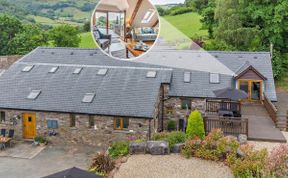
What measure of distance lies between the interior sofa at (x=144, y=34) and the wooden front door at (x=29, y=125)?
19.3 meters

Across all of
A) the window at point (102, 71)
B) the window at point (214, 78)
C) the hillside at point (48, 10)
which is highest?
the hillside at point (48, 10)

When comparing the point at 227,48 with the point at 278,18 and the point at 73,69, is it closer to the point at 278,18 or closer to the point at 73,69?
the point at 278,18

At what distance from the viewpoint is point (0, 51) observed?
180 ft

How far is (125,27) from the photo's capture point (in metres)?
6.59

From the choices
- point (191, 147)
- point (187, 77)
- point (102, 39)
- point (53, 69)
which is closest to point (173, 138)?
point (191, 147)

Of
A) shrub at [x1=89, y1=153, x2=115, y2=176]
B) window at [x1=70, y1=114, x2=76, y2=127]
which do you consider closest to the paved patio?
shrub at [x1=89, y1=153, x2=115, y2=176]

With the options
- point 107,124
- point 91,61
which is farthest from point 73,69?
point 107,124

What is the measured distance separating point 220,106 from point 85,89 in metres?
8.76

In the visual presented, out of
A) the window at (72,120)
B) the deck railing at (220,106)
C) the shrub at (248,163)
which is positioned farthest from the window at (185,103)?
the shrub at (248,163)

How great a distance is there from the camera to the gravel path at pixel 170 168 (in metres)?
16.2

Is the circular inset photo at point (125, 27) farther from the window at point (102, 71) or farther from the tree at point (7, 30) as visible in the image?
the tree at point (7, 30)

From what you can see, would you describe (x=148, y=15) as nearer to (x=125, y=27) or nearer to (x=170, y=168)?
(x=125, y=27)

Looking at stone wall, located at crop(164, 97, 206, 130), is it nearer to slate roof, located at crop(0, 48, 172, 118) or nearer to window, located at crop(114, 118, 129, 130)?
slate roof, located at crop(0, 48, 172, 118)

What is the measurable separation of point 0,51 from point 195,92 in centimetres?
3727
